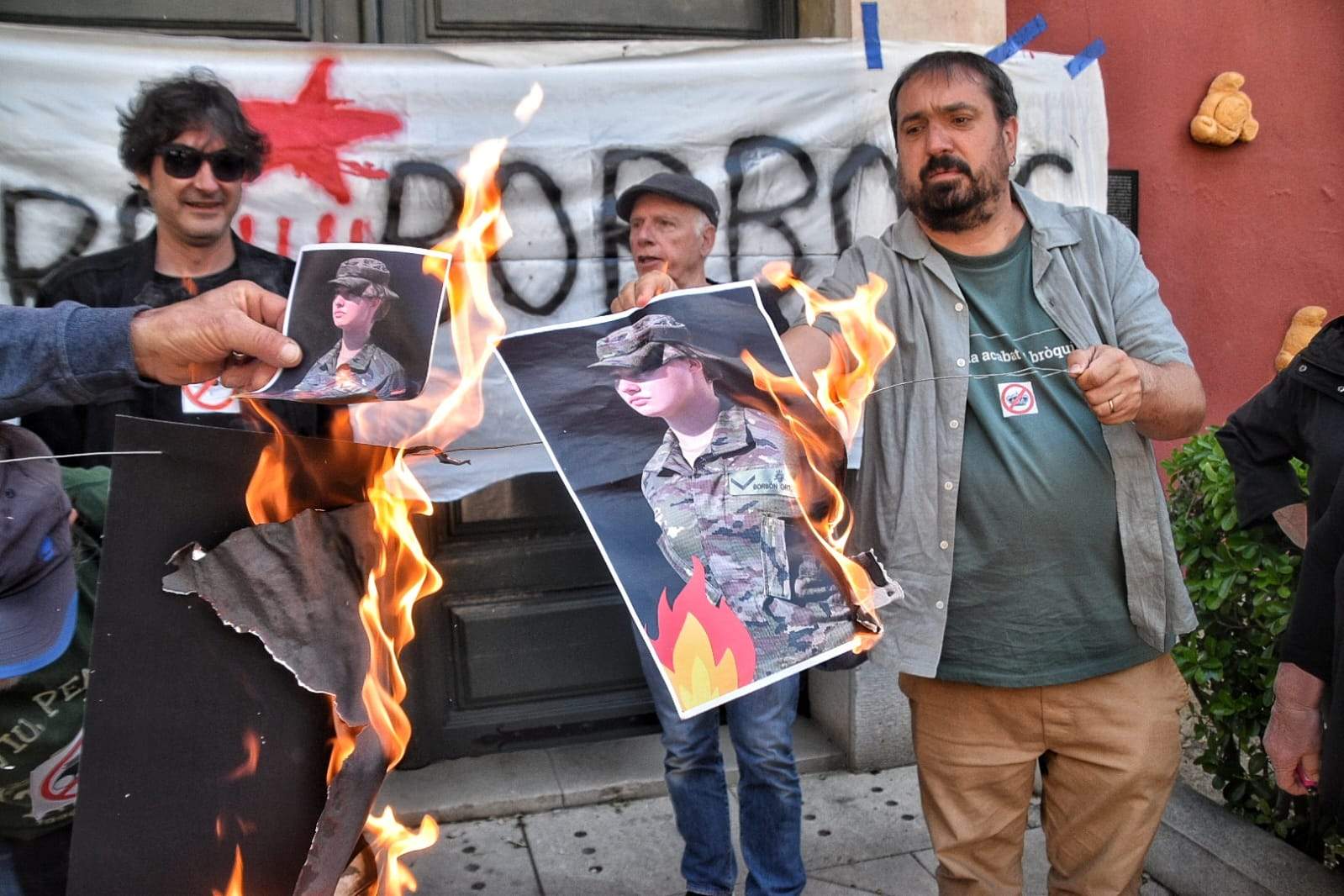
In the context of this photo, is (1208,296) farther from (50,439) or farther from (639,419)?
(50,439)

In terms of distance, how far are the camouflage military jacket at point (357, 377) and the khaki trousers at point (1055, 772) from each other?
1347 mm

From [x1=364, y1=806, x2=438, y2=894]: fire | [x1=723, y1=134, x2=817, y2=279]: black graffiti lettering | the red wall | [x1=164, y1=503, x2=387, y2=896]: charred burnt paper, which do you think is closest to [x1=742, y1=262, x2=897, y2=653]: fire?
[x1=164, y1=503, x2=387, y2=896]: charred burnt paper

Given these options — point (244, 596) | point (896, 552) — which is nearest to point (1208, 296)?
point (896, 552)

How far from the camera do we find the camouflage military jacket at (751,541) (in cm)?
151

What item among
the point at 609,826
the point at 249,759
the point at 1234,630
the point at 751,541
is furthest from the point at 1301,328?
the point at 249,759

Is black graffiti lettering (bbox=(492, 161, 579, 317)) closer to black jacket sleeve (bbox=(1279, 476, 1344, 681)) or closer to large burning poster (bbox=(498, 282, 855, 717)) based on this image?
large burning poster (bbox=(498, 282, 855, 717))

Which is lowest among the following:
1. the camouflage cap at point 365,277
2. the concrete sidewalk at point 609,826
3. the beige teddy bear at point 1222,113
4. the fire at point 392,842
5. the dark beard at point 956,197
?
the concrete sidewalk at point 609,826

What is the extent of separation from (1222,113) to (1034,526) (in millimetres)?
3200

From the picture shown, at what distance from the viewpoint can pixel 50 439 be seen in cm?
245

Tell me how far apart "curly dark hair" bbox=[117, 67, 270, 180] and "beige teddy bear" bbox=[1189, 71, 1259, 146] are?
3716mm

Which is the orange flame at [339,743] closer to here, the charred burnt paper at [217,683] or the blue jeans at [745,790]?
the charred burnt paper at [217,683]

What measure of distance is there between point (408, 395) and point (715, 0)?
3.00 metres

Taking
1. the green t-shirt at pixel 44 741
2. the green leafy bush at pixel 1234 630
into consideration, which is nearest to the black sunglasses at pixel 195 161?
the green t-shirt at pixel 44 741

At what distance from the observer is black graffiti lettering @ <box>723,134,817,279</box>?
139 inches
